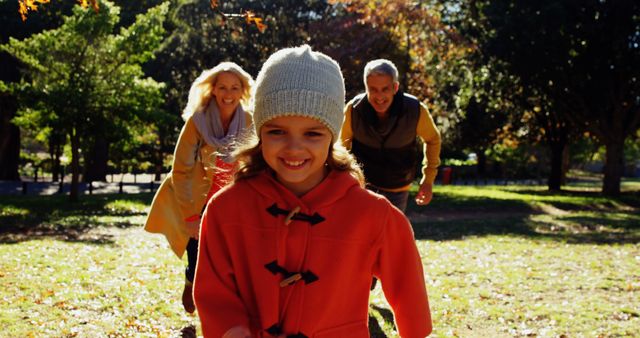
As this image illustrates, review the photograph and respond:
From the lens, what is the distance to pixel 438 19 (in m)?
24.2

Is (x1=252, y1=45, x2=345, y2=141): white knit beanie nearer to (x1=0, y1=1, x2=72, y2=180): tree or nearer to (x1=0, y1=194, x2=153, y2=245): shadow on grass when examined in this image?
(x1=0, y1=194, x2=153, y2=245): shadow on grass

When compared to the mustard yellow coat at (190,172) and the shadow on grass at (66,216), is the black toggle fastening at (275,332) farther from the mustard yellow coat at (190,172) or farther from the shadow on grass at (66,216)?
the shadow on grass at (66,216)

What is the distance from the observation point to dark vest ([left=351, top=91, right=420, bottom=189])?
6.01m

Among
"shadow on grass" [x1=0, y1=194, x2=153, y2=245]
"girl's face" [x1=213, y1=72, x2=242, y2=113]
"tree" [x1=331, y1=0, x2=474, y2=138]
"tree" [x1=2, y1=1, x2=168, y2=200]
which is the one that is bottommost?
"shadow on grass" [x1=0, y1=194, x2=153, y2=245]

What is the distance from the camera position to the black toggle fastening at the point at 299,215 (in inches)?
101

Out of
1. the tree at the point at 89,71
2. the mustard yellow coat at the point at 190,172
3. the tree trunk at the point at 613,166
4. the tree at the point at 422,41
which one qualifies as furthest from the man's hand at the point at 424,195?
the tree trunk at the point at 613,166

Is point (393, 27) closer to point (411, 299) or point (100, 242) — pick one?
point (100, 242)

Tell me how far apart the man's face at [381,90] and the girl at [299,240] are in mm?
3012

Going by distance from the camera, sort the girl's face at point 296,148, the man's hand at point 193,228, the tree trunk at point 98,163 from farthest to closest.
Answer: the tree trunk at point 98,163, the man's hand at point 193,228, the girl's face at point 296,148

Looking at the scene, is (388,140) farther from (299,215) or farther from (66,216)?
(66,216)

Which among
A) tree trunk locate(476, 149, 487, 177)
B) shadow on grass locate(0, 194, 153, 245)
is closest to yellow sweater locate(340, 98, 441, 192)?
shadow on grass locate(0, 194, 153, 245)

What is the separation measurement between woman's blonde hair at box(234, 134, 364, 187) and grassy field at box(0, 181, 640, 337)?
3.09m

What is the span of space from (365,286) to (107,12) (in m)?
16.6

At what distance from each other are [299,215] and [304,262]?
18 centimetres
